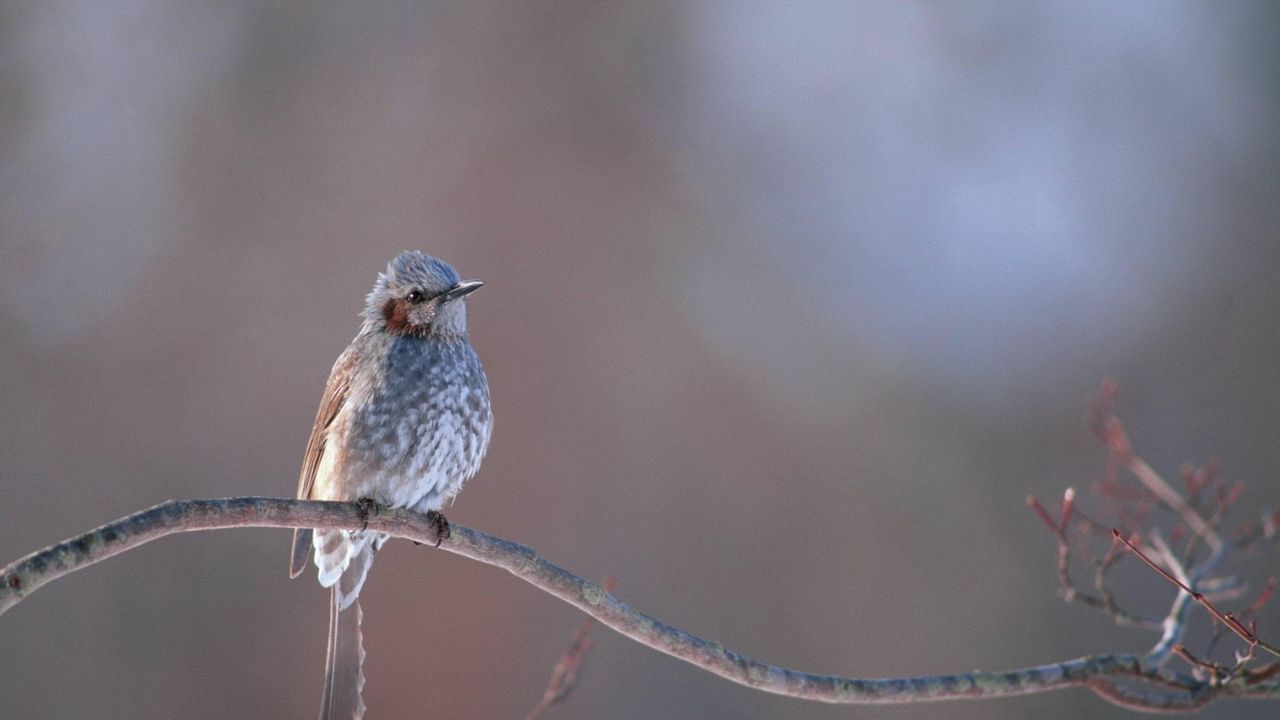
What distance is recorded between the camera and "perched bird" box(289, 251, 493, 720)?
3.43m

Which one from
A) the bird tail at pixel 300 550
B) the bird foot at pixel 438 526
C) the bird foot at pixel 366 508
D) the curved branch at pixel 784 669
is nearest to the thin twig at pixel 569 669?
the curved branch at pixel 784 669

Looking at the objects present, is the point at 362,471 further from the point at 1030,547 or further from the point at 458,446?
the point at 1030,547

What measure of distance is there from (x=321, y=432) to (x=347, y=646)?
0.72 metres

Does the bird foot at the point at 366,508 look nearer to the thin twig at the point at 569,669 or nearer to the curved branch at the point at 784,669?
the curved branch at the point at 784,669

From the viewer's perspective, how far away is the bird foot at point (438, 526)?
293 centimetres

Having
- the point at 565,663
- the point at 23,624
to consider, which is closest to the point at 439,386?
the point at 565,663

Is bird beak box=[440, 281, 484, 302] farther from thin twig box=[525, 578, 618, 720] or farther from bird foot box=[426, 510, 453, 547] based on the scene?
thin twig box=[525, 578, 618, 720]

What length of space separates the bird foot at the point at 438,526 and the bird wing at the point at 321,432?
73 centimetres

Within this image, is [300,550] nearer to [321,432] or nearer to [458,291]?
[321,432]

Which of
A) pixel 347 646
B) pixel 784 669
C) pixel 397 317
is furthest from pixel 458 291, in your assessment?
pixel 784 669

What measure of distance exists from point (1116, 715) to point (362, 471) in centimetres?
473

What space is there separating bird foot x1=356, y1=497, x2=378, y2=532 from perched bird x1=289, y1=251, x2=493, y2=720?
16 centimetres

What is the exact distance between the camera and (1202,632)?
5.95 meters

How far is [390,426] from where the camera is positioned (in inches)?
136
